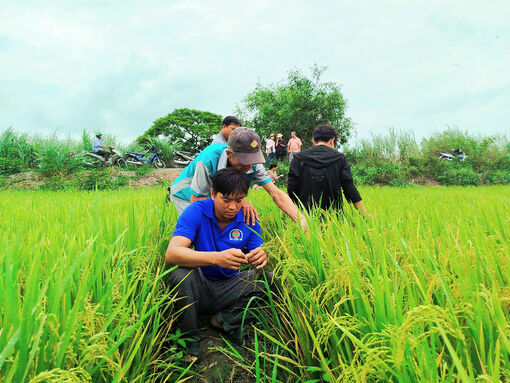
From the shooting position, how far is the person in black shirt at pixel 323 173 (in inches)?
118

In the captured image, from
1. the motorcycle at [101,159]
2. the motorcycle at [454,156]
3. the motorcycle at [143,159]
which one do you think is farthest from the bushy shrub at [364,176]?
the motorcycle at [101,159]

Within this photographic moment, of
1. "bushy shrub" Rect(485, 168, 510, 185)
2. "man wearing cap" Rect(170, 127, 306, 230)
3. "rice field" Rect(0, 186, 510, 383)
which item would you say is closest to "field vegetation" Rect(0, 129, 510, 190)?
"bushy shrub" Rect(485, 168, 510, 185)

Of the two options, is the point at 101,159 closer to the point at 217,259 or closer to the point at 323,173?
the point at 323,173

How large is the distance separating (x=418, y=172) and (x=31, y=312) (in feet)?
43.5

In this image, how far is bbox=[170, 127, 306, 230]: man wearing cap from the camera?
212 centimetres

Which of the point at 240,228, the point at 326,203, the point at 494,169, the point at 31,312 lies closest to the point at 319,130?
the point at 326,203

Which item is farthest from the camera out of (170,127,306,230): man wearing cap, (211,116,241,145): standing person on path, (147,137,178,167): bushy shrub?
(147,137,178,167): bushy shrub

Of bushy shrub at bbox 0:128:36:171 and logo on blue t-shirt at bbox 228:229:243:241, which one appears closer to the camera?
logo on blue t-shirt at bbox 228:229:243:241

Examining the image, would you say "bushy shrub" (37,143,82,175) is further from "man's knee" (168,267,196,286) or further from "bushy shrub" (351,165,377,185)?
"man's knee" (168,267,196,286)

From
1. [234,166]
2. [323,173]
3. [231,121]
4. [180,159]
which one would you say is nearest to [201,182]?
[234,166]

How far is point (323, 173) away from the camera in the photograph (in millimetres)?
3000

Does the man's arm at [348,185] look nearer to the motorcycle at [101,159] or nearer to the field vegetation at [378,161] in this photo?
the field vegetation at [378,161]

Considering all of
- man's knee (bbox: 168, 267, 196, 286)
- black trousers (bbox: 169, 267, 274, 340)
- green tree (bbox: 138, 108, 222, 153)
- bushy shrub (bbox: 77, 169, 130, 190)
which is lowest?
black trousers (bbox: 169, 267, 274, 340)

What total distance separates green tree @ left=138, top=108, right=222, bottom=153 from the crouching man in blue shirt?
2264cm
